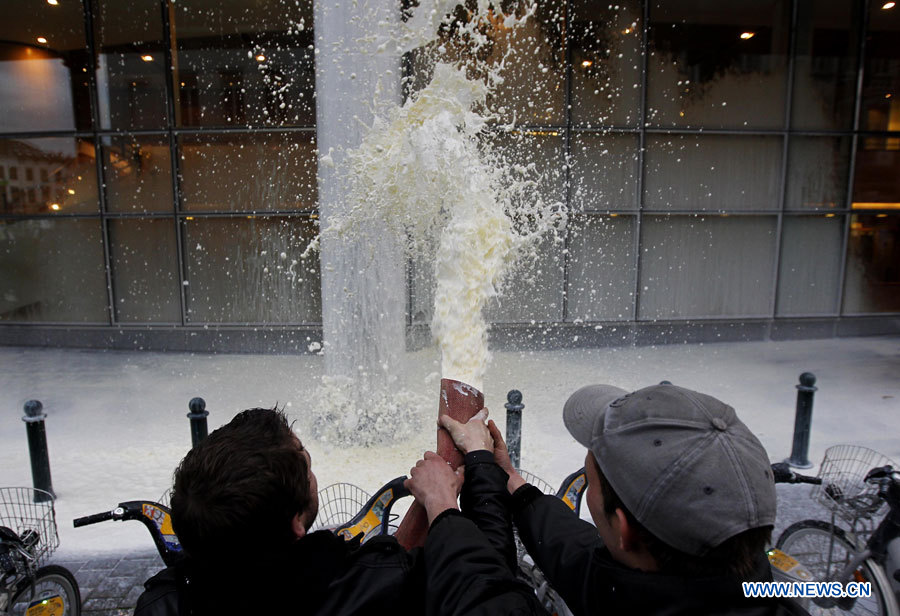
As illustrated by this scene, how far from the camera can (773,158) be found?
32.4 feet

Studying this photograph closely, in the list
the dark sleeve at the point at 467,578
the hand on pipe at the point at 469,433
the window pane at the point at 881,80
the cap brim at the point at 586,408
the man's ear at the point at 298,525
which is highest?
the window pane at the point at 881,80

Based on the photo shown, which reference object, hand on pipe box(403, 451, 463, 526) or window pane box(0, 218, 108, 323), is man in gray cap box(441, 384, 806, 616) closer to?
hand on pipe box(403, 451, 463, 526)

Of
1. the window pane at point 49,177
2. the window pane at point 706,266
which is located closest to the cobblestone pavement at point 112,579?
the window pane at point 49,177

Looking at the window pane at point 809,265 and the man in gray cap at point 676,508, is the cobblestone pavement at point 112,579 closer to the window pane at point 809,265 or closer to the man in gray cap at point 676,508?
the man in gray cap at point 676,508

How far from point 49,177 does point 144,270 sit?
2265 mm

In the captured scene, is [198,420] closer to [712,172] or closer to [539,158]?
[539,158]

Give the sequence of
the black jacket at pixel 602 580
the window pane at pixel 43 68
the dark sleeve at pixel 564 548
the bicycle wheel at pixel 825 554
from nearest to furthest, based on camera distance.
→ the black jacket at pixel 602 580 → the dark sleeve at pixel 564 548 → the bicycle wheel at pixel 825 554 → the window pane at pixel 43 68

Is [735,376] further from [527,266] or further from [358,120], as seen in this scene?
[358,120]

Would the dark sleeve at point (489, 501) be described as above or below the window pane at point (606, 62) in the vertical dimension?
below

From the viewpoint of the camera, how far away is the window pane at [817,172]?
987 centimetres

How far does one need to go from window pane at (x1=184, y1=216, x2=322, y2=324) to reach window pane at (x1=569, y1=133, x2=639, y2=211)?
442cm

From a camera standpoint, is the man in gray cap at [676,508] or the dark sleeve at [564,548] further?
the dark sleeve at [564,548]

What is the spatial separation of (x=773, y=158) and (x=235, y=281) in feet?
30.1

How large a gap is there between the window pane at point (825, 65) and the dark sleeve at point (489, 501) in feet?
34.6
